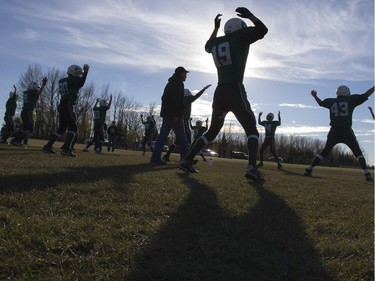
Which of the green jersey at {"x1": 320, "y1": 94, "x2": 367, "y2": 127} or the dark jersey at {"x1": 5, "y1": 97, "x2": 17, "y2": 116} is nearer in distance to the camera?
the green jersey at {"x1": 320, "y1": 94, "x2": 367, "y2": 127}

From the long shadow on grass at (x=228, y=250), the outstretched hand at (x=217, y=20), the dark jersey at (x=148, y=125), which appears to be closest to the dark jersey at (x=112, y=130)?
the dark jersey at (x=148, y=125)

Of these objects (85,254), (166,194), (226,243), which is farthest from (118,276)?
(166,194)

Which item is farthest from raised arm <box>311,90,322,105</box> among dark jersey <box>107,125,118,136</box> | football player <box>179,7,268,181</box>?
dark jersey <box>107,125,118,136</box>

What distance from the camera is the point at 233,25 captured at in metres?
6.75

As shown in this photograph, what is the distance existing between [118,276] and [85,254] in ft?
1.25

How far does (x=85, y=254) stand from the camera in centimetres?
220

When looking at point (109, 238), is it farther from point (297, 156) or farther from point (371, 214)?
point (297, 156)

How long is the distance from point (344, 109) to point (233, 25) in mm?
5248

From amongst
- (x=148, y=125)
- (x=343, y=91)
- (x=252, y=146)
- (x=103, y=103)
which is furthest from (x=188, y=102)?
(x=148, y=125)

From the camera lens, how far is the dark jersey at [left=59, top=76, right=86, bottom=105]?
10.5 m

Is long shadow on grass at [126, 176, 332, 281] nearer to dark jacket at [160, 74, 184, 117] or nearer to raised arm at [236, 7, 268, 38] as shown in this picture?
raised arm at [236, 7, 268, 38]

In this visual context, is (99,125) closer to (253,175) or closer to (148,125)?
(148,125)

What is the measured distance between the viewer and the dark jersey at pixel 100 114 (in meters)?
18.3

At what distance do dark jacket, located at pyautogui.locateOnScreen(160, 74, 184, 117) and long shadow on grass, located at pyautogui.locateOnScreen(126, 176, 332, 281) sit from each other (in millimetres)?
6095
